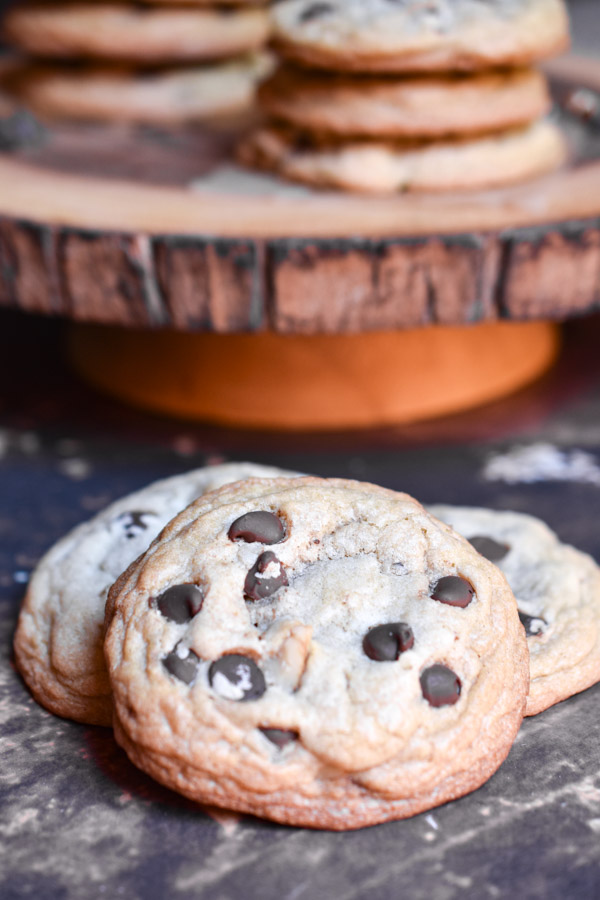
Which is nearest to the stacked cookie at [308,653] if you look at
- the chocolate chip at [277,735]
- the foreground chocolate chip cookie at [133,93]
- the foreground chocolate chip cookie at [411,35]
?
the chocolate chip at [277,735]

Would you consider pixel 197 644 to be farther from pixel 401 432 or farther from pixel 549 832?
pixel 401 432

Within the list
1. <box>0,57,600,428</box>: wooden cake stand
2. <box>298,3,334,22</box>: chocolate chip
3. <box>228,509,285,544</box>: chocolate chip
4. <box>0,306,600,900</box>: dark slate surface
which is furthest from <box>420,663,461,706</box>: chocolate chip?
<box>298,3,334,22</box>: chocolate chip

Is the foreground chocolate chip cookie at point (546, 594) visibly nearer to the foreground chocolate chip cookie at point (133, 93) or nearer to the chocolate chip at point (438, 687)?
the chocolate chip at point (438, 687)

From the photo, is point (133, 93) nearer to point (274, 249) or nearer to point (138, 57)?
point (138, 57)

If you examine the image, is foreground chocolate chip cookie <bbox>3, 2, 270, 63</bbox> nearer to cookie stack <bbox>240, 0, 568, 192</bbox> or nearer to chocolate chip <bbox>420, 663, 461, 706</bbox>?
cookie stack <bbox>240, 0, 568, 192</bbox>

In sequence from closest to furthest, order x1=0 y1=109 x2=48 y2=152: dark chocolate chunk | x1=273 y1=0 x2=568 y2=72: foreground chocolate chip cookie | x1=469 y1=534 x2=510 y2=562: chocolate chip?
1. x1=469 y1=534 x2=510 y2=562: chocolate chip
2. x1=273 y1=0 x2=568 y2=72: foreground chocolate chip cookie
3. x1=0 y1=109 x2=48 y2=152: dark chocolate chunk

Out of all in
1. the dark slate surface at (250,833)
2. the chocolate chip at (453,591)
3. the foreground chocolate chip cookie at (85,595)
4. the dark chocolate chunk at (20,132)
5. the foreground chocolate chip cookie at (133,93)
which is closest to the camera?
the dark slate surface at (250,833)

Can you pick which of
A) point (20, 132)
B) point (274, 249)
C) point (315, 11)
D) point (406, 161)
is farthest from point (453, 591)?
point (20, 132)
